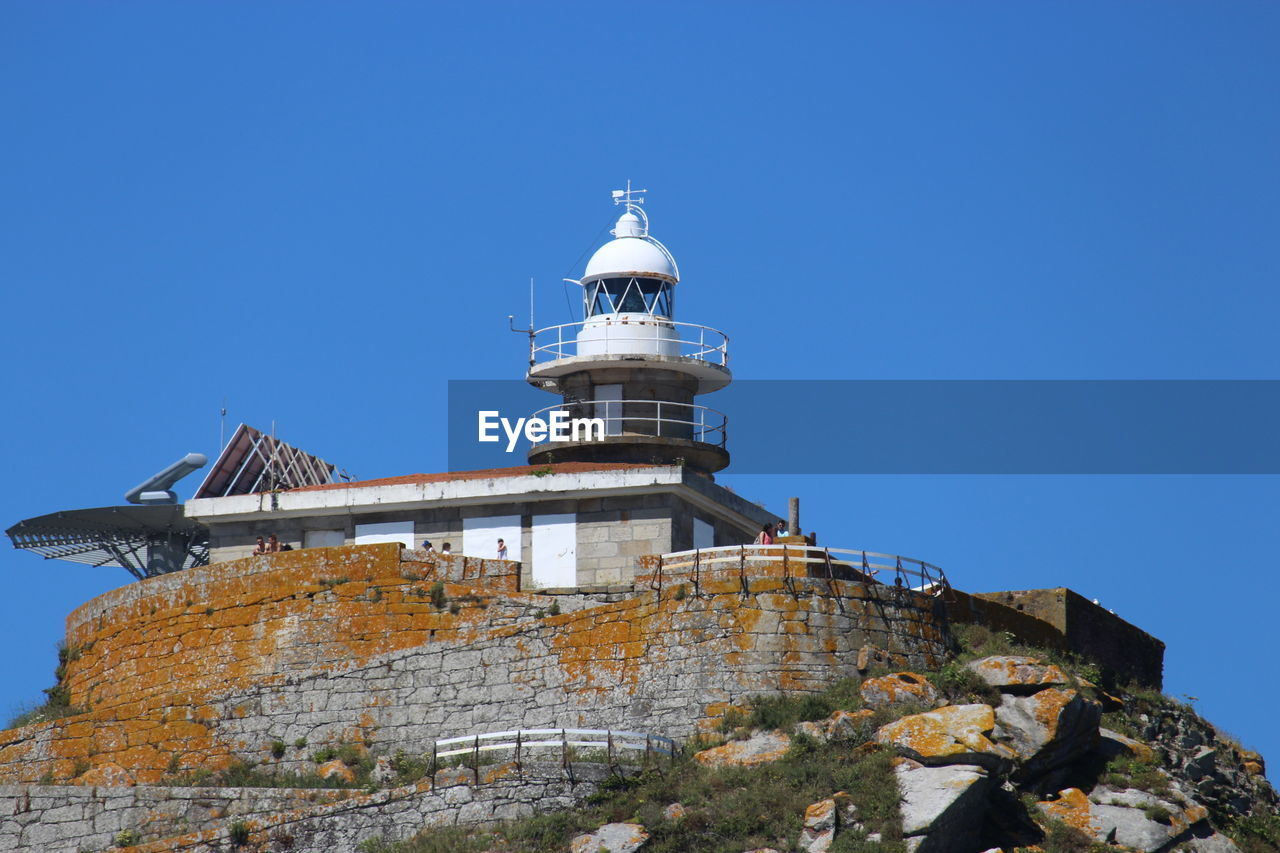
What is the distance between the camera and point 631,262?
5212 centimetres

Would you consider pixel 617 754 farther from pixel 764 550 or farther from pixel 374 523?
pixel 374 523

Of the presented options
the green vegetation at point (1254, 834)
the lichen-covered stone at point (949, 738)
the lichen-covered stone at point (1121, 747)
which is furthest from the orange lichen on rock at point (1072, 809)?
the green vegetation at point (1254, 834)

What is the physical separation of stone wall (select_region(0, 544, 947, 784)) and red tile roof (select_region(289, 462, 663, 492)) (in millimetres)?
3551

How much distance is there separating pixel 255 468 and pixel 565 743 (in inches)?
572

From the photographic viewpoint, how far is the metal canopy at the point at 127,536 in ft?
166

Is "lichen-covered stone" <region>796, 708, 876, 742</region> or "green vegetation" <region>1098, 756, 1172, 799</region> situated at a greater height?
"lichen-covered stone" <region>796, 708, 876, 742</region>

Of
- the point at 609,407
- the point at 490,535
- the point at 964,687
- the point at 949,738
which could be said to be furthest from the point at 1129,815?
the point at 609,407

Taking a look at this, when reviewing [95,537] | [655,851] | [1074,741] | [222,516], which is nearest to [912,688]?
[1074,741]

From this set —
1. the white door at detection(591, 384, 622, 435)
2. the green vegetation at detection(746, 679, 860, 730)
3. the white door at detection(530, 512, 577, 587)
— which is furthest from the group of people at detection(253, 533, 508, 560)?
the green vegetation at detection(746, 679, 860, 730)

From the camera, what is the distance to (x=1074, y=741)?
4044 cm

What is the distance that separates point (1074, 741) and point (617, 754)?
25.4ft

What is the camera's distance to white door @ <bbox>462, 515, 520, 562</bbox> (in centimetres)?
4703

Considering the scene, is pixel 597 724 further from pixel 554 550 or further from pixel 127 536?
pixel 127 536

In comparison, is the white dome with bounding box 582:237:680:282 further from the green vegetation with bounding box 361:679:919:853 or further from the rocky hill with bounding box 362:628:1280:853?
the green vegetation with bounding box 361:679:919:853
